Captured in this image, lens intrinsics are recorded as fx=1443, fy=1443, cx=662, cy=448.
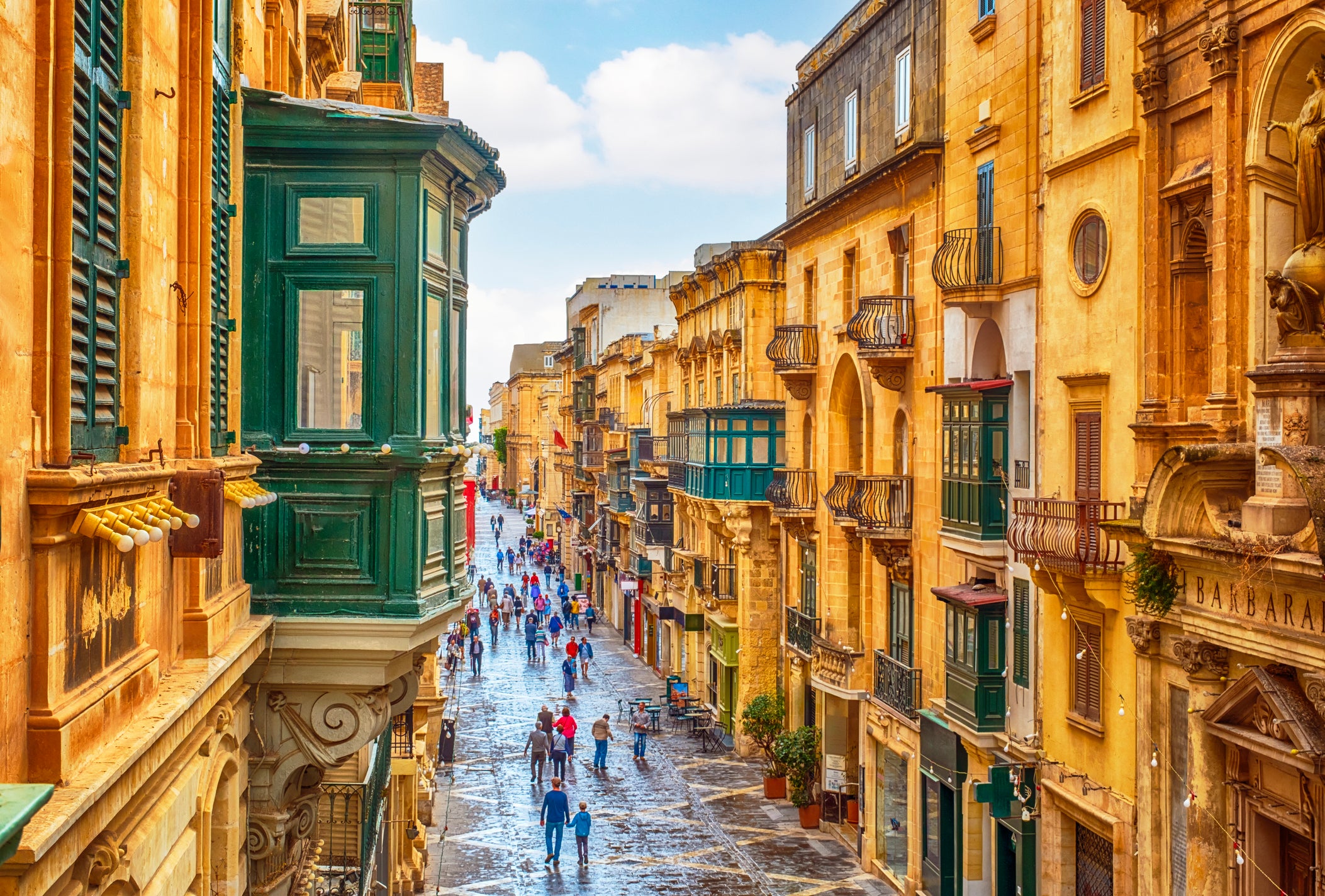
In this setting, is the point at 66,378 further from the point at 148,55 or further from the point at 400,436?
the point at 400,436

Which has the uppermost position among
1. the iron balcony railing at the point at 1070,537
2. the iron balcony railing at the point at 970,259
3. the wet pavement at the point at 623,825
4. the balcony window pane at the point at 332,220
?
the iron balcony railing at the point at 970,259

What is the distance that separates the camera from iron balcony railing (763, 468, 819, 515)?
30.5 meters

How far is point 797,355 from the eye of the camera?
101 ft

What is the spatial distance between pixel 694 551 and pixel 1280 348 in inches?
1300

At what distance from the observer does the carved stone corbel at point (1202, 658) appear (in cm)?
1346

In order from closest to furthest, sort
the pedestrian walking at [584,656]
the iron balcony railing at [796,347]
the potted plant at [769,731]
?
1. the iron balcony railing at [796,347]
2. the potted plant at [769,731]
3. the pedestrian walking at [584,656]

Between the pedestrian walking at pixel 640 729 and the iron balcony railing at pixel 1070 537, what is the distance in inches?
823

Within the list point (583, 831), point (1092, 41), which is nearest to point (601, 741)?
point (583, 831)

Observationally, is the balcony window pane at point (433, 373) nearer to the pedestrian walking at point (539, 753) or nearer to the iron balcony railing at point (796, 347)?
the iron balcony railing at point (796, 347)

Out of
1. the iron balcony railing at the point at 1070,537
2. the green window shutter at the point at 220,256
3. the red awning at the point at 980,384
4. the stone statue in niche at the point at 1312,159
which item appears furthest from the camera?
the red awning at the point at 980,384

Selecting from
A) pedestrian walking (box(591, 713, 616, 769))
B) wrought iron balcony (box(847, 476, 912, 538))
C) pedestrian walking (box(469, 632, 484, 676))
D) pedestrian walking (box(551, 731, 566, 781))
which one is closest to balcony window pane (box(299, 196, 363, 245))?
wrought iron balcony (box(847, 476, 912, 538))

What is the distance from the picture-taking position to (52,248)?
227 inches

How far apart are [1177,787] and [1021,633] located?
5.03 meters

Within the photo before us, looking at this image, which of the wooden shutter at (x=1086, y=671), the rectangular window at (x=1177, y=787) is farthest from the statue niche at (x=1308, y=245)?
the wooden shutter at (x=1086, y=671)
